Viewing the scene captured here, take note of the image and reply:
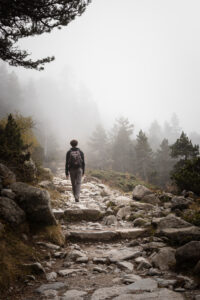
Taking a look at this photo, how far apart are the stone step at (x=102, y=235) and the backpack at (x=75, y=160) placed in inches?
138

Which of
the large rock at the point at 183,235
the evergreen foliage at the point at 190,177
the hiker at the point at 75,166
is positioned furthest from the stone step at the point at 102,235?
the evergreen foliage at the point at 190,177

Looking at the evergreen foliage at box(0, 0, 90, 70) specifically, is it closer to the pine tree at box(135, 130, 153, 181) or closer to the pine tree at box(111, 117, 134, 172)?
the pine tree at box(135, 130, 153, 181)

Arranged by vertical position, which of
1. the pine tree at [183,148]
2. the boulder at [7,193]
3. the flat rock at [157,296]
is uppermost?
→ the pine tree at [183,148]

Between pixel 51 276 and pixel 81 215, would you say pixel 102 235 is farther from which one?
pixel 51 276

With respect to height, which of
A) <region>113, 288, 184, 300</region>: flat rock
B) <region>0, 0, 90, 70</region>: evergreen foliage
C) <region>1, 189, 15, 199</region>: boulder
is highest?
<region>0, 0, 90, 70</region>: evergreen foliage

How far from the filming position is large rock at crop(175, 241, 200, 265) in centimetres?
273

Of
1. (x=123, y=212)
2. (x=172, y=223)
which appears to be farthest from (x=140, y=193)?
(x=172, y=223)

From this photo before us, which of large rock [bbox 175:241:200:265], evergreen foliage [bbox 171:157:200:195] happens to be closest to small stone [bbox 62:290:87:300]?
large rock [bbox 175:241:200:265]

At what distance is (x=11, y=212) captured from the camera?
353cm

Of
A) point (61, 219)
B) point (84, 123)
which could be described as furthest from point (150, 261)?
point (84, 123)

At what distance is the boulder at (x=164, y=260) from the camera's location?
9.69ft

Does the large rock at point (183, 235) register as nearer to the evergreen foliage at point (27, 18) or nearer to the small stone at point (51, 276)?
the small stone at point (51, 276)

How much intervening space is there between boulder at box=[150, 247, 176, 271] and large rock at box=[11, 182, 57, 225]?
89.6 inches

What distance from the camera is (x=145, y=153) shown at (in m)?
36.1
